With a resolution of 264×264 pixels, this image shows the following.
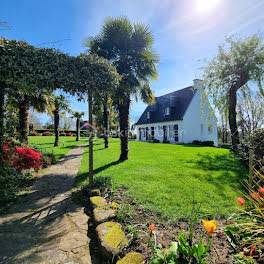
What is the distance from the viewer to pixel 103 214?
282 cm

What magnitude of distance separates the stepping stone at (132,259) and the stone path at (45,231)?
23.2 inches

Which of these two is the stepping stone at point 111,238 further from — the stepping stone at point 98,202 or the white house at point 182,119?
the white house at point 182,119

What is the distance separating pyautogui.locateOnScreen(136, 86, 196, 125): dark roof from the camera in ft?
61.9

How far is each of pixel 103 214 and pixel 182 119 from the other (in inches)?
661

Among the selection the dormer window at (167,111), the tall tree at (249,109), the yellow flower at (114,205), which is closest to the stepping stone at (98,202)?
the yellow flower at (114,205)

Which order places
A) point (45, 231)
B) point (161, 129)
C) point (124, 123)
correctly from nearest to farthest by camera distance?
point (45, 231), point (124, 123), point (161, 129)

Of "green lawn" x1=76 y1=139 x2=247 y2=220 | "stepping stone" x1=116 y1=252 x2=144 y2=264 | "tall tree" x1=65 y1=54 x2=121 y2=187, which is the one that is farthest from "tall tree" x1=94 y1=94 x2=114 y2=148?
"stepping stone" x1=116 y1=252 x2=144 y2=264

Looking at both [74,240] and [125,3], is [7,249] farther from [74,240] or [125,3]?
[125,3]

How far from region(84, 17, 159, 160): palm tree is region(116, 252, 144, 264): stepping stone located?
5780mm

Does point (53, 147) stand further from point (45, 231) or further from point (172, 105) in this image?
point (172, 105)

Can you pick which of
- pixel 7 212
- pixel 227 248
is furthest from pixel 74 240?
pixel 227 248

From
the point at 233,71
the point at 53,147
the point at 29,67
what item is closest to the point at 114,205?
the point at 29,67

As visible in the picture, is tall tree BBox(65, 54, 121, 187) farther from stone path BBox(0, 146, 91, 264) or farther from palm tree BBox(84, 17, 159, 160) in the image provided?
stone path BBox(0, 146, 91, 264)

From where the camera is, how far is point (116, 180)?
4949mm
